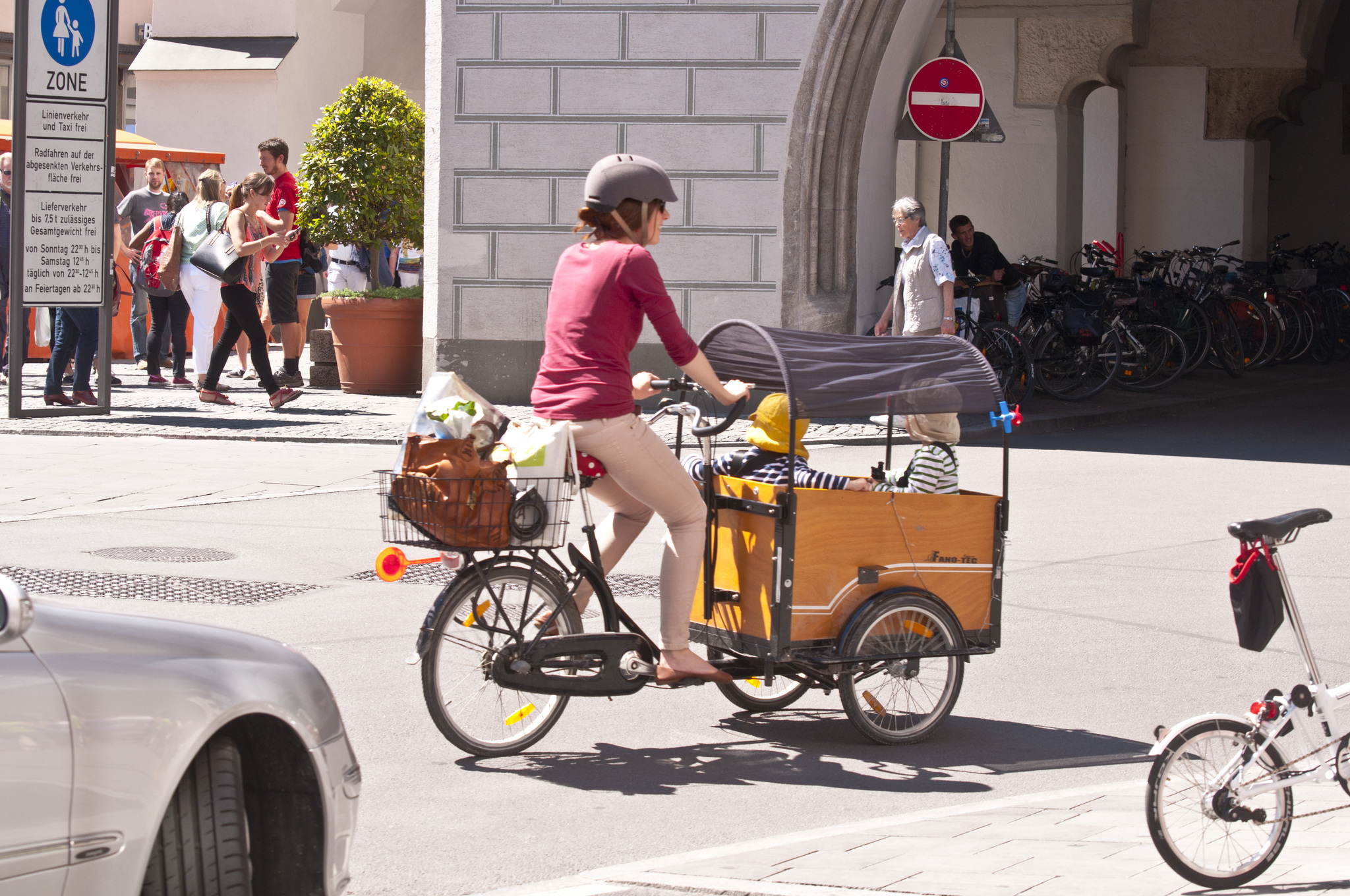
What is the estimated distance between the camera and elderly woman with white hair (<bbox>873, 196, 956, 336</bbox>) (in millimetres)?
12812

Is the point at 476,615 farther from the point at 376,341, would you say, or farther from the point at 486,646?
the point at 376,341

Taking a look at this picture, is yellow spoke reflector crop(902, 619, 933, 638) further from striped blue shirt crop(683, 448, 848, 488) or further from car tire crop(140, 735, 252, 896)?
car tire crop(140, 735, 252, 896)

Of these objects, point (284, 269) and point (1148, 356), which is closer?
point (284, 269)

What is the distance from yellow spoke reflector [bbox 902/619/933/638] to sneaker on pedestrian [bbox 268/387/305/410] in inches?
376

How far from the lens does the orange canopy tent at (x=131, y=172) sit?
62.4 ft

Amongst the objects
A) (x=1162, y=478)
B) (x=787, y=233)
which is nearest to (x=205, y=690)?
(x=1162, y=478)

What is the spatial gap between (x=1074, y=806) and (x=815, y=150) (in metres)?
10.8

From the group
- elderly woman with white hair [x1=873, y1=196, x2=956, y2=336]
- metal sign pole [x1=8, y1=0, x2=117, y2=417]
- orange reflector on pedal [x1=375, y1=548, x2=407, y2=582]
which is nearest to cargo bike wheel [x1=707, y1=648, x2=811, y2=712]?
orange reflector on pedal [x1=375, y1=548, x2=407, y2=582]

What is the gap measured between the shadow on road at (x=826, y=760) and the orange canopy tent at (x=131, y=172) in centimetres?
1423

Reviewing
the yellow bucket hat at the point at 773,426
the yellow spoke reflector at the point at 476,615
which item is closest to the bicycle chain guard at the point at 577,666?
the yellow spoke reflector at the point at 476,615

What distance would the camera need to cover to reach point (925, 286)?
12977 mm

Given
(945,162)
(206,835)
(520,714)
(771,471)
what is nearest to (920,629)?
(771,471)

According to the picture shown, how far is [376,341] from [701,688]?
33.4 feet

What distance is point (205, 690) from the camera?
3.15 meters
